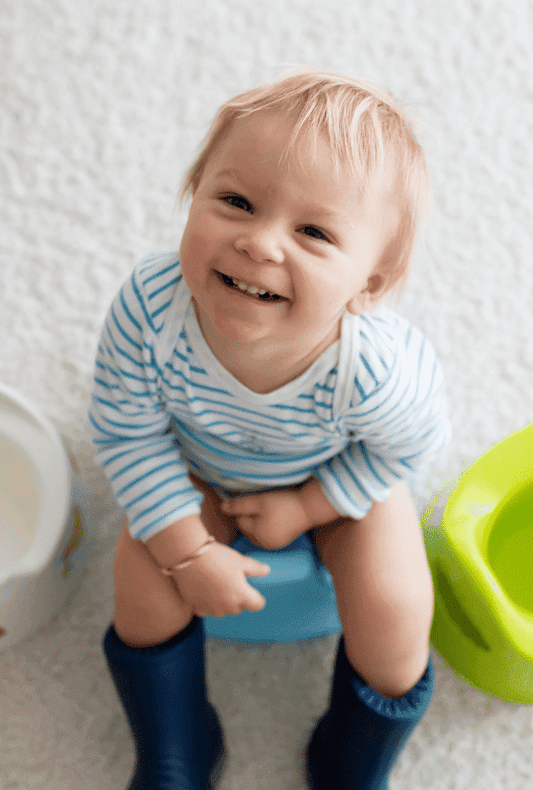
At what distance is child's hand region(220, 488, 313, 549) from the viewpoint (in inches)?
27.8

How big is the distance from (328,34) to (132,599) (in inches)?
33.0

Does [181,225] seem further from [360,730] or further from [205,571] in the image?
[360,730]

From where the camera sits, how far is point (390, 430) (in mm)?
633

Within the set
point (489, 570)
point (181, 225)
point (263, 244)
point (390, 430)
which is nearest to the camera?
point (263, 244)

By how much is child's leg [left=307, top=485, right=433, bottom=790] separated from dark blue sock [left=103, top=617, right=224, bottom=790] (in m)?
0.13

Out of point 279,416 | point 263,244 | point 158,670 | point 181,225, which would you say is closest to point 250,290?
point 263,244

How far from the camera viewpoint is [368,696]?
2.22 feet

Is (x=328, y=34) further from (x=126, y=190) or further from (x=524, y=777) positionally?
(x=524, y=777)

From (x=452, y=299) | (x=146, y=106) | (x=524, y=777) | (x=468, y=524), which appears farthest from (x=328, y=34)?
(x=524, y=777)

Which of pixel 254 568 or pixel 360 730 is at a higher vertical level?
pixel 254 568

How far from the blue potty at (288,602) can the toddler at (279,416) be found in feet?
0.06

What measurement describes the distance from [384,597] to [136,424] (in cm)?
26

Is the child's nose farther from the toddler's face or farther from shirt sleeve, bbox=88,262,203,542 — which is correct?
shirt sleeve, bbox=88,262,203,542

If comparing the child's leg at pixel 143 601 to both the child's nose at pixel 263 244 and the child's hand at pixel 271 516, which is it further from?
the child's nose at pixel 263 244
